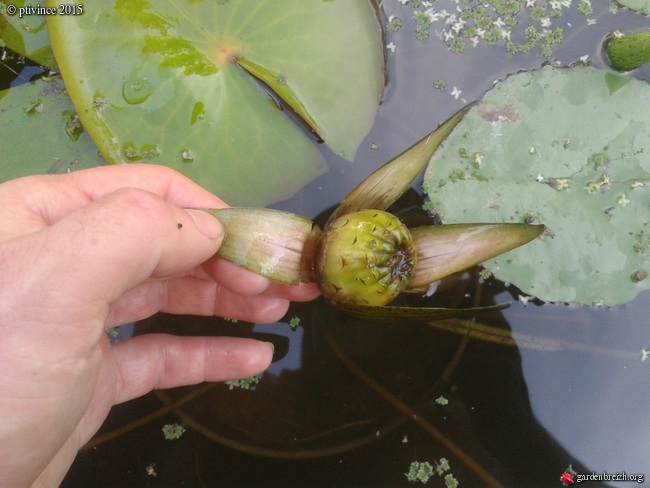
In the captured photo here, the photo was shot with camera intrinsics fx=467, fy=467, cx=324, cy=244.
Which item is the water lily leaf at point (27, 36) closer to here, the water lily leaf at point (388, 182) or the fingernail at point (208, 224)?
the fingernail at point (208, 224)

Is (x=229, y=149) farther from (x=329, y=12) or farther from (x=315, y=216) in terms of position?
(x=329, y=12)

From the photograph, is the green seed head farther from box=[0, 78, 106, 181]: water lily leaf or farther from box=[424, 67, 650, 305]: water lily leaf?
box=[0, 78, 106, 181]: water lily leaf

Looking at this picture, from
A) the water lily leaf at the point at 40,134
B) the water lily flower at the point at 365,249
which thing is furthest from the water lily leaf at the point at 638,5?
the water lily leaf at the point at 40,134

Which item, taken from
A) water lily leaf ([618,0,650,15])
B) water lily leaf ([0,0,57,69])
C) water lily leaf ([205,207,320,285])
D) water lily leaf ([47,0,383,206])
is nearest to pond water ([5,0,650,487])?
water lily leaf ([618,0,650,15])

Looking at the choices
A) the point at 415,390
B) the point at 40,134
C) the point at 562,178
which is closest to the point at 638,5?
the point at 562,178

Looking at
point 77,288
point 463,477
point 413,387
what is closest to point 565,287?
point 413,387

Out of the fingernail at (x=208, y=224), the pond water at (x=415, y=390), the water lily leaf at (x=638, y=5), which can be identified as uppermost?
the water lily leaf at (x=638, y=5)
